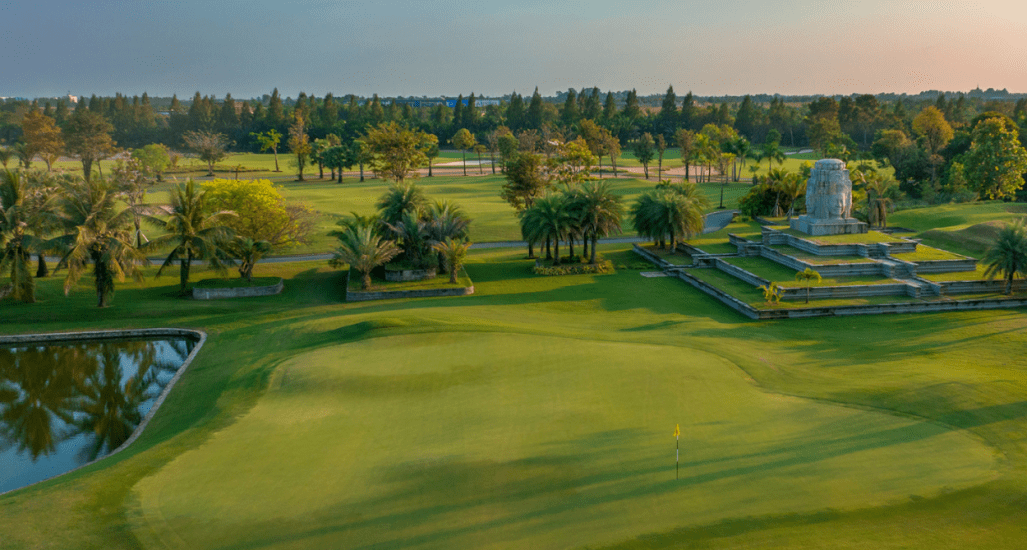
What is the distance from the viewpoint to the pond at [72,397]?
64.5 ft

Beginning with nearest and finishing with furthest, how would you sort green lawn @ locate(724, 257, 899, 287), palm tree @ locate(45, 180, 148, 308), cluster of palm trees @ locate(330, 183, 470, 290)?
palm tree @ locate(45, 180, 148, 308) < green lawn @ locate(724, 257, 899, 287) < cluster of palm trees @ locate(330, 183, 470, 290)

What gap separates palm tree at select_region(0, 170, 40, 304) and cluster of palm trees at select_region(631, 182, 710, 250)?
33426 millimetres

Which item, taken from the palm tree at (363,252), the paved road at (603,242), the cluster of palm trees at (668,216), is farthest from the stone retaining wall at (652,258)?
the palm tree at (363,252)

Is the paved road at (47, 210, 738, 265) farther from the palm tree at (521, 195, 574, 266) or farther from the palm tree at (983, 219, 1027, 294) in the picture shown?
the palm tree at (983, 219, 1027, 294)

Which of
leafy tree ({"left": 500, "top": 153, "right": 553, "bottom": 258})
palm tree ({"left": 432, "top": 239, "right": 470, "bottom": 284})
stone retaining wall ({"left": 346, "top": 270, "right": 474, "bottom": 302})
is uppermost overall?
leafy tree ({"left": 500, "top": 153, "right": 553, "bottom": 258})

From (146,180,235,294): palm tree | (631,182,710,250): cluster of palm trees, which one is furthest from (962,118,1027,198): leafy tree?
(146,180,235,294): palm tree

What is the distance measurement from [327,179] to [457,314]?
2803 inches

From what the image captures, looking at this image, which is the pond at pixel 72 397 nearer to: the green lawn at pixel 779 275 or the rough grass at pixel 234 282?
the rough grass at pixel 234 282

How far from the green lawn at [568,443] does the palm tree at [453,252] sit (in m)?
8.86

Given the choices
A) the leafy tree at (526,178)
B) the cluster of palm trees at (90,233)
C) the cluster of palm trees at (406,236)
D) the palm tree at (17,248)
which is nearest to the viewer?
the cluster of palm trees at (90,233)

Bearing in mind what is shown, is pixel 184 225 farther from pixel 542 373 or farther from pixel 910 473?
pixel 910 473

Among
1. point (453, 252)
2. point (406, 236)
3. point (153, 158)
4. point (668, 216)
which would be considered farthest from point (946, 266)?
point (153, 158)

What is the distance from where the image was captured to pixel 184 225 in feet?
118

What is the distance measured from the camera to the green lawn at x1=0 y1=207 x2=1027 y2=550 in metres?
12.8
